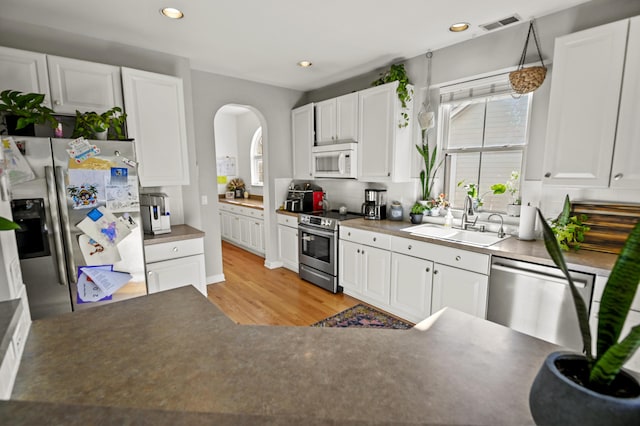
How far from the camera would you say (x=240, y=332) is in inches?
43.2

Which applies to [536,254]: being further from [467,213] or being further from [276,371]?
[276,371]

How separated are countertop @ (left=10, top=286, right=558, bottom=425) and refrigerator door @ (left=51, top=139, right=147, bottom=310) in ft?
3.79

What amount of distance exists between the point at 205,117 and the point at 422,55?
2.59 metres

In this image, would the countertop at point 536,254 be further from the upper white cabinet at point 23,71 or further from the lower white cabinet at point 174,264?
the upper white cabinet at point 23,71

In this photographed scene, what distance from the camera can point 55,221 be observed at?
2.02 meters

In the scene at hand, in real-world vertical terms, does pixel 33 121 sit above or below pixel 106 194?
above

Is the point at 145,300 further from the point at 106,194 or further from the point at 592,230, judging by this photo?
the point at 592,230

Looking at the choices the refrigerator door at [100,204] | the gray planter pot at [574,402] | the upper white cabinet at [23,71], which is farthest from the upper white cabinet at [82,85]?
the gray planter pot at [574,402]

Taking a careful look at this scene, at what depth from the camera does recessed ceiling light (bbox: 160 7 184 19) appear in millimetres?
2266

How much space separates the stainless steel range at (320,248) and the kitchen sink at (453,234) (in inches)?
35.7

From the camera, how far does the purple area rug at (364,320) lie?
9.59ft

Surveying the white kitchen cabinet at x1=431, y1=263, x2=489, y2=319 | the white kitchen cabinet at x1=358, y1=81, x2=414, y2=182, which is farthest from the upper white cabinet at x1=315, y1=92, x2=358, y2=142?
Answer: the white kitchen cabinet at x1=431, y1=263, x2=489, y2=319

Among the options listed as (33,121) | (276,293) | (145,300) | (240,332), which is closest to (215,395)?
(240,332)

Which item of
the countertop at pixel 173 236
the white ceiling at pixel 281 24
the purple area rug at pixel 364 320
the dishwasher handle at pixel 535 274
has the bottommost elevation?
the purple area rug at pixel 364 320
